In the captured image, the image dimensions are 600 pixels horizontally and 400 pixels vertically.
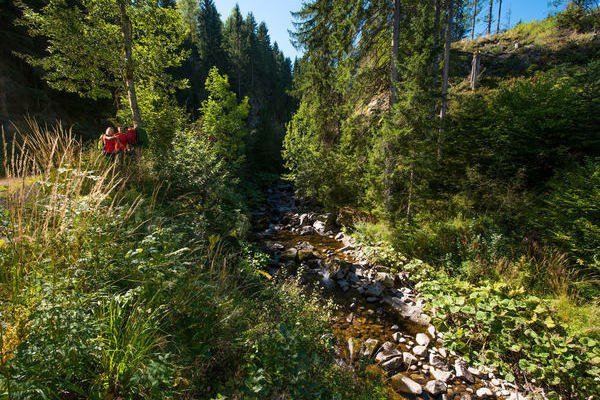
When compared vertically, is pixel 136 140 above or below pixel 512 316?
above

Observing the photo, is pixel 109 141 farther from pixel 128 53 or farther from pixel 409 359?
pixel 409 359

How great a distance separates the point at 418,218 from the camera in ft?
23.4

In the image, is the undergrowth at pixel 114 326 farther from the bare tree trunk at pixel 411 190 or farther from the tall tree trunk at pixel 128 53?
the tall tree trunk at pixel 128 53

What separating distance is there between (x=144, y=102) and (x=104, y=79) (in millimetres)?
1973

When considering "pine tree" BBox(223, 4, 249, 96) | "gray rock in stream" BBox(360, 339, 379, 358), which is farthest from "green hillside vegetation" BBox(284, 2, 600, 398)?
"pine tree" BBox(223, 4, 249, 96)

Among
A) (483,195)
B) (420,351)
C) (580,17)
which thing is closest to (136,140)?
(420,351)

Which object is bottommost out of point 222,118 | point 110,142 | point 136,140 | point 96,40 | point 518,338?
point 518,338

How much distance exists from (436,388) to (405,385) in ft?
1.60

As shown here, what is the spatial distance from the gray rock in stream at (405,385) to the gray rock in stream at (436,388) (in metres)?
0.14

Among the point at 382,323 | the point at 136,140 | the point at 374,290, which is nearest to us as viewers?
the point at 382,323

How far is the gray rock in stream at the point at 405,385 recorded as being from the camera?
3674 mm

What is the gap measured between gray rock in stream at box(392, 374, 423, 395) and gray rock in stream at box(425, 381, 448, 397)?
5.3 inches

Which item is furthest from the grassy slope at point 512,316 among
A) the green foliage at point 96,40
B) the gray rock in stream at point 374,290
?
the green foliage at point 96,40

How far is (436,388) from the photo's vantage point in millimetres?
3701
